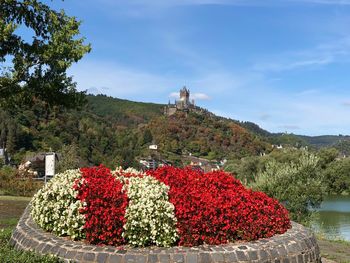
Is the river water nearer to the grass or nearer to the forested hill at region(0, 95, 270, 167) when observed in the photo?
the grass

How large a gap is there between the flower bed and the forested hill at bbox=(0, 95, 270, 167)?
19.5 feet

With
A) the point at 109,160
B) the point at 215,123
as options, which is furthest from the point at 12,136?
the point at 215,123

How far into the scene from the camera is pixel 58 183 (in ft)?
24.6

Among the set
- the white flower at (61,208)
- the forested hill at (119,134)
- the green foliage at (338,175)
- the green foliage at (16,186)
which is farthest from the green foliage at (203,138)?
the white flower at (61,208)

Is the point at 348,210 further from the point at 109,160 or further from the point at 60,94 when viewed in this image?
the point at 109,160

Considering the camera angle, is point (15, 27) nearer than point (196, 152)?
Yes

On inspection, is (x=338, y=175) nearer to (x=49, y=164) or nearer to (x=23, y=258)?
(x=49, y=164)

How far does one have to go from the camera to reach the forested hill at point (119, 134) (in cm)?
7269

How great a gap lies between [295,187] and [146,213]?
1539 cm

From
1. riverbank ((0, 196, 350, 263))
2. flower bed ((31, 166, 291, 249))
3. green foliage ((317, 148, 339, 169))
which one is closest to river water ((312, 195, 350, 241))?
riverbank ((0, 196, 350, 263))

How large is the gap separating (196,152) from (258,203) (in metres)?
124

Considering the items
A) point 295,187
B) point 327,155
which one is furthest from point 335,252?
point 327,155

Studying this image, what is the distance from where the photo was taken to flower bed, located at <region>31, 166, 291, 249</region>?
21.7 feet

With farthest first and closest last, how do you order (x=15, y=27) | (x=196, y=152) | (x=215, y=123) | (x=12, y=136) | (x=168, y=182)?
1. (x=215, y=123)
2. (x=196, y=152)
3. (x=12, y=136)
4. (x=15, y=27)
5. (x=168, y=182)
